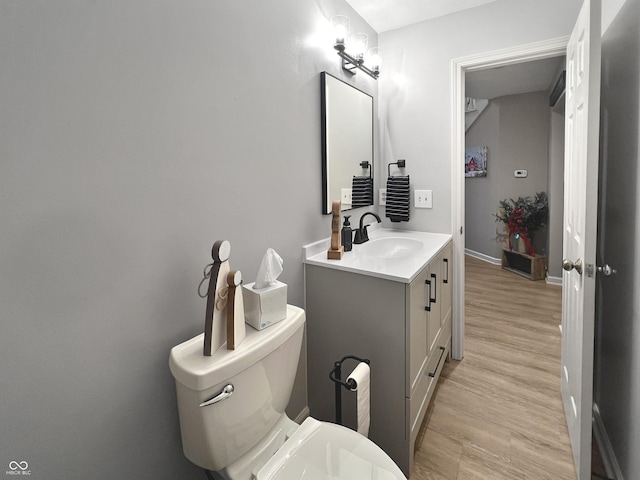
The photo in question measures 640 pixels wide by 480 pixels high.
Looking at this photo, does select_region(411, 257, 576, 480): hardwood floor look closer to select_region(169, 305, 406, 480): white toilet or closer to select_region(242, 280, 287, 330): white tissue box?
select_region(169, 305, 406, 480): white toilet

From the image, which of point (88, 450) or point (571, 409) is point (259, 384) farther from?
point (571, 409)

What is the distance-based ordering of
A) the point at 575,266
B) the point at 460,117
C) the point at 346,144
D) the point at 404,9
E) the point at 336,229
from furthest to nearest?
the point at 460,117 → the point at 404,9 → the point at 346,144 → the point at 336,229 → the point at 575,266

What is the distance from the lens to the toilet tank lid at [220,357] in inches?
35.7

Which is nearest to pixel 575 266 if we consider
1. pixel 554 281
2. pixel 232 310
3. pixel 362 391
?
pixel 362 391

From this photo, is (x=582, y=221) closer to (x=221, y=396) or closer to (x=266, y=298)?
(x=266, y=298)

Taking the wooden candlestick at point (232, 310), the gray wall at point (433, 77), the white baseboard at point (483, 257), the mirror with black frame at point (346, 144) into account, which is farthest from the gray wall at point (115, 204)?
the white baseboard at point (483, 257)

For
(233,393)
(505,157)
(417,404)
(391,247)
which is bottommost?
(417,404)

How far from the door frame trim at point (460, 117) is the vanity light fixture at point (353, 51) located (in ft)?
1.70

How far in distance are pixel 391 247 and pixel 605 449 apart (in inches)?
54.6

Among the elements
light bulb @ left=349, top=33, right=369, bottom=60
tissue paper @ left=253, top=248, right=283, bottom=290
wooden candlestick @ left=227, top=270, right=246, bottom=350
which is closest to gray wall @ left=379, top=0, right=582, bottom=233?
light bulb @ left=349, top=33, right=369, bottom=60

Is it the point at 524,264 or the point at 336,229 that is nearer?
the point at 336,229

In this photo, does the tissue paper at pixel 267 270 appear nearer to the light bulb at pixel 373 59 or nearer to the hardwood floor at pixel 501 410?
the hardwood floor at pixel 501 410

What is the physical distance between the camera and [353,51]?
79.5 inches

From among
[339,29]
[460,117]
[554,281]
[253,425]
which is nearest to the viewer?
[253,425]
